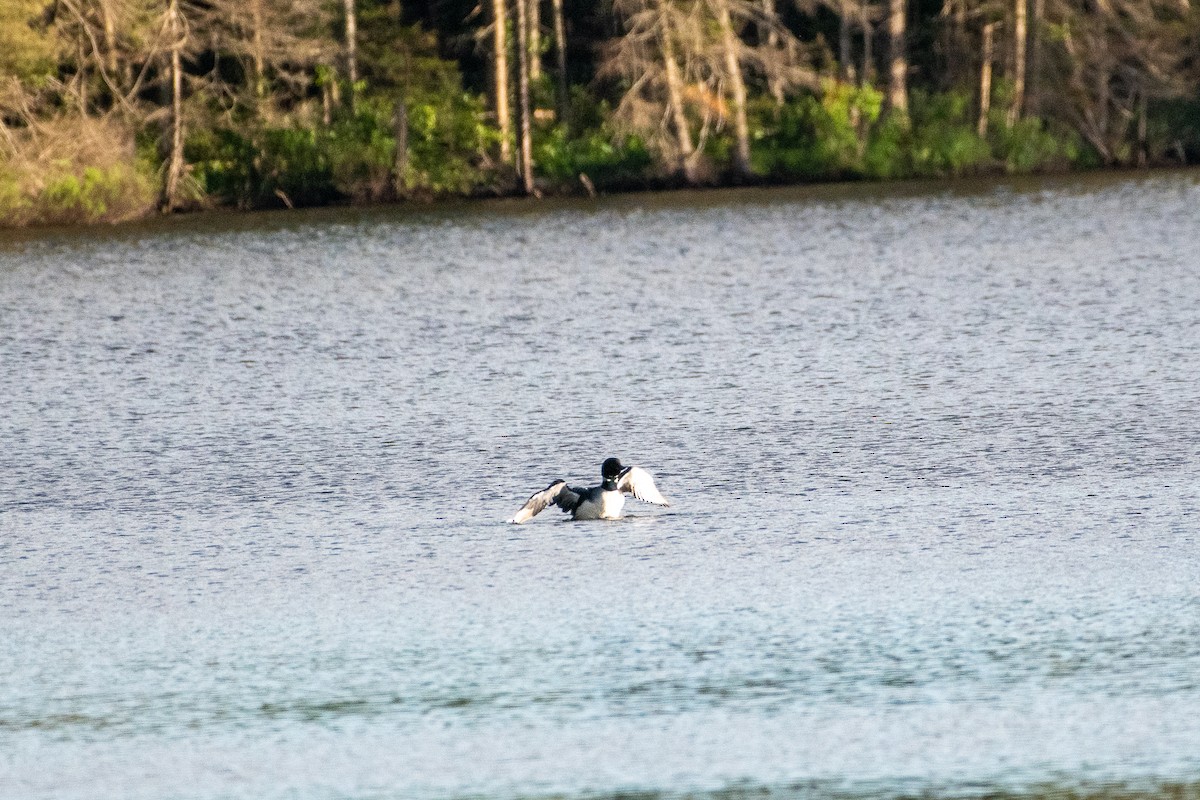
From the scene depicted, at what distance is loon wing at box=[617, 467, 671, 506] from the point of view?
36.0ft

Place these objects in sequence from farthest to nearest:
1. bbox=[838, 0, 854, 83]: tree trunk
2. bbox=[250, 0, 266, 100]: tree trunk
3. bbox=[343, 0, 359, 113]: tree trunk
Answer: bbox=[838, 0, 854, 83]: tree trunk < bbox=[343, 0, 359, 113]: tree trunk < bbox=[250, 0, 266, 100]: tree trunk

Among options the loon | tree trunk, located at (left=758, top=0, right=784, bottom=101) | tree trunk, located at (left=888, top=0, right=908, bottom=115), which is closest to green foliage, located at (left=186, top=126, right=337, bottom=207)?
tree trunk, located at (left=758, top=0, right=784, bottom=101)

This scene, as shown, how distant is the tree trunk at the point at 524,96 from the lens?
44475 mm

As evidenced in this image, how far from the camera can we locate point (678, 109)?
44844mm

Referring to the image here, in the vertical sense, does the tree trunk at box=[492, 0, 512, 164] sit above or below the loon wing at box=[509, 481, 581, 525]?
above

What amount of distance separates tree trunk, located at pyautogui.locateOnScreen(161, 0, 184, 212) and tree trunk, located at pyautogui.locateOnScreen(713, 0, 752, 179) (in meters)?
11.6

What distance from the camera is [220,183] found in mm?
45438

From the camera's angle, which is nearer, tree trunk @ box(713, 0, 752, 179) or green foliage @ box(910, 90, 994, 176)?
tree trunk @ box(713, 0, 752, 179)

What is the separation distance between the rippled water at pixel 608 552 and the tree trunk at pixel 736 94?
891 inches

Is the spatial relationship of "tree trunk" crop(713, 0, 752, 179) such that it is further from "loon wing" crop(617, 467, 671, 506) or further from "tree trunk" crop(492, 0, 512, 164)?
"loon wing" crop(617, 467, 671, 506)

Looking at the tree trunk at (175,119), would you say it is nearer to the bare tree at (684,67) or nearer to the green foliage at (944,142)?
the bare tree at (684,67)

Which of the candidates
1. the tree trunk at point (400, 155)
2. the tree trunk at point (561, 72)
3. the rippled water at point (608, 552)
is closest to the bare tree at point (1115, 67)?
the tree trunk at point (561, 72)

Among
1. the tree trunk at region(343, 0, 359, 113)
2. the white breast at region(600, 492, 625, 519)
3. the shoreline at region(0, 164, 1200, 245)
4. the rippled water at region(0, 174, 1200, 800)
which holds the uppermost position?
the tree trunk at region(343, 0, 359, 113)

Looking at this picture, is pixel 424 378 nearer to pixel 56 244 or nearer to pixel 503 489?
pixel 503 489
